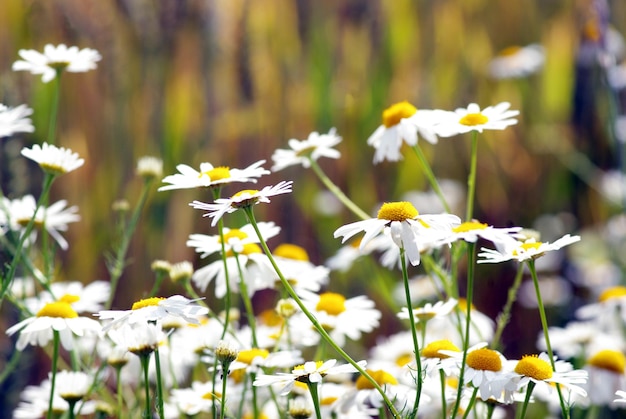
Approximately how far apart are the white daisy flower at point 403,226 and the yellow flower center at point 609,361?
1.85 ft

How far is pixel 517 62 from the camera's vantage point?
2.98 meters

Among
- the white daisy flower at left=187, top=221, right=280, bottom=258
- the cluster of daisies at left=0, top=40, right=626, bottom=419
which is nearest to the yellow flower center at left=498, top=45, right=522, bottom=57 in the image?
the cluster of daisies at left=0, top=40, right=626, bottom=419

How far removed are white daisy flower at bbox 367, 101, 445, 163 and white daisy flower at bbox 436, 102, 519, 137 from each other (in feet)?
0.11

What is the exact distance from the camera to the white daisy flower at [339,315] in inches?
46.6

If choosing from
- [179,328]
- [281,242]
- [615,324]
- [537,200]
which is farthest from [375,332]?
[179,328]

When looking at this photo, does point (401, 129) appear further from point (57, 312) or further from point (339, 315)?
point (57, 312)

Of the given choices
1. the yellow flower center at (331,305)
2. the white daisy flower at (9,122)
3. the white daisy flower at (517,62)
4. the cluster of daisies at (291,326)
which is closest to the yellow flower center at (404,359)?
the cluster of daisies at (291,326)

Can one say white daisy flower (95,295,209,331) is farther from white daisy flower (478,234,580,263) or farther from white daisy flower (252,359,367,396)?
white daisy flower (478,234,580,263)

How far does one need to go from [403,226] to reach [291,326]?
1.00ft

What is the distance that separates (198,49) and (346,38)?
599mm

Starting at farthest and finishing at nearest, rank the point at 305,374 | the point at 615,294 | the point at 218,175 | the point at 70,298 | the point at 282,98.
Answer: the point at 282,98, the point at 615,294, the point at 70,298, the point at 218,175, the point at 305,374

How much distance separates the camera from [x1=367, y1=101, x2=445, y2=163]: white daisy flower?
119 cm

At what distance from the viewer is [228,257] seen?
1186 mm

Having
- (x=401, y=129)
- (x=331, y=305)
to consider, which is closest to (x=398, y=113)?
(x=401, y=129)
